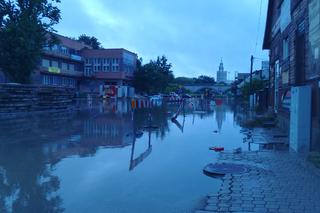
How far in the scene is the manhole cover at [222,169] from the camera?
8.90 metres

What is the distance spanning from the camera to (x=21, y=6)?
37438 mm

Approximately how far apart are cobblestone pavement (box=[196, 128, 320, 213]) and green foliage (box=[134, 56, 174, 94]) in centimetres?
7685

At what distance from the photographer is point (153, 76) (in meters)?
87.0

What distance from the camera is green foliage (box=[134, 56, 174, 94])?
8700cm

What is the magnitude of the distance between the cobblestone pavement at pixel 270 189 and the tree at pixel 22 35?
30.4 metres

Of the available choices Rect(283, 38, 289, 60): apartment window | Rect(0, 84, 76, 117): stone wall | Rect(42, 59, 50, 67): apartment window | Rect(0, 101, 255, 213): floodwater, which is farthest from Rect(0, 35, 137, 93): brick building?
Rect(0, 101, 255, 213): floodwater

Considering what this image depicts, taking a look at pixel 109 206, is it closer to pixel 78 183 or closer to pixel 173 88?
pixel 78 183

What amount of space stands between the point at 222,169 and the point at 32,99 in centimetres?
2231

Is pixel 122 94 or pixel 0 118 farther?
pixel 122 94

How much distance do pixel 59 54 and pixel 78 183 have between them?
67.7 m

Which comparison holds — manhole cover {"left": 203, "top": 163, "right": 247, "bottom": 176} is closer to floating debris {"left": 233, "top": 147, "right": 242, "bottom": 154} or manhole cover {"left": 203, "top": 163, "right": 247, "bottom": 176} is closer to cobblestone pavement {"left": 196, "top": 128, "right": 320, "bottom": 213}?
cobblestone pavement {"left": 196, "top": 128, "right": 320, "bottom": 213}

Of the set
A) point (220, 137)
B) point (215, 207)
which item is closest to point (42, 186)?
point (215, 207)

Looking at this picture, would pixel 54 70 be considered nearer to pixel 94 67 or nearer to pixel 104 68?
pixel 94 67

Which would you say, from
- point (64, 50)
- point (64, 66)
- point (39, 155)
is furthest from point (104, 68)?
point (39, 155)
